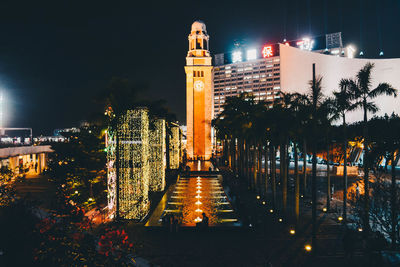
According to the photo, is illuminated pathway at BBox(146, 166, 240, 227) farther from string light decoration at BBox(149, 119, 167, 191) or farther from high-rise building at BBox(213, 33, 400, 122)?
high-rise building at BBox(213, 33, 400, 122)

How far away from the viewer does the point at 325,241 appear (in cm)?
1118

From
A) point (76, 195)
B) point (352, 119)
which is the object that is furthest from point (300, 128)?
point (352, 119)

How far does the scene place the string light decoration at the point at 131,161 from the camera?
13.2 m

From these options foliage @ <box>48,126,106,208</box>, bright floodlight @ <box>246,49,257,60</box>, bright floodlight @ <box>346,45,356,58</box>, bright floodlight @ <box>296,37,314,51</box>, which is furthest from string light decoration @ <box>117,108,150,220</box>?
bright floodlight @ <box>346,45,356,58</box>

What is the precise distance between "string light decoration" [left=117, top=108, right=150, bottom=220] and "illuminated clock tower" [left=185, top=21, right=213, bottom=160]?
109 ft

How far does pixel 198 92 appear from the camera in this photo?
4762 centimetres

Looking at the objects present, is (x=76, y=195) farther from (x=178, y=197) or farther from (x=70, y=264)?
(x=70, y=264)

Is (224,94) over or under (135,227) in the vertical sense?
over

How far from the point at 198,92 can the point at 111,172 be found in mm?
35219

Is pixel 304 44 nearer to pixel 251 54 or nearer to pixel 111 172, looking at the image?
pixel 251 54

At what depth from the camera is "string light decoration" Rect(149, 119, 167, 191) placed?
20156 millimetres

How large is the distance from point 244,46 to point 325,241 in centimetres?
13609

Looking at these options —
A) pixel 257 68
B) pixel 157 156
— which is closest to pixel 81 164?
pixel 157 156

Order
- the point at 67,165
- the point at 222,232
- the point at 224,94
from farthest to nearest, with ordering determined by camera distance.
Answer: the point at 224,94 < the point at 67,165 < the point at 222,232
